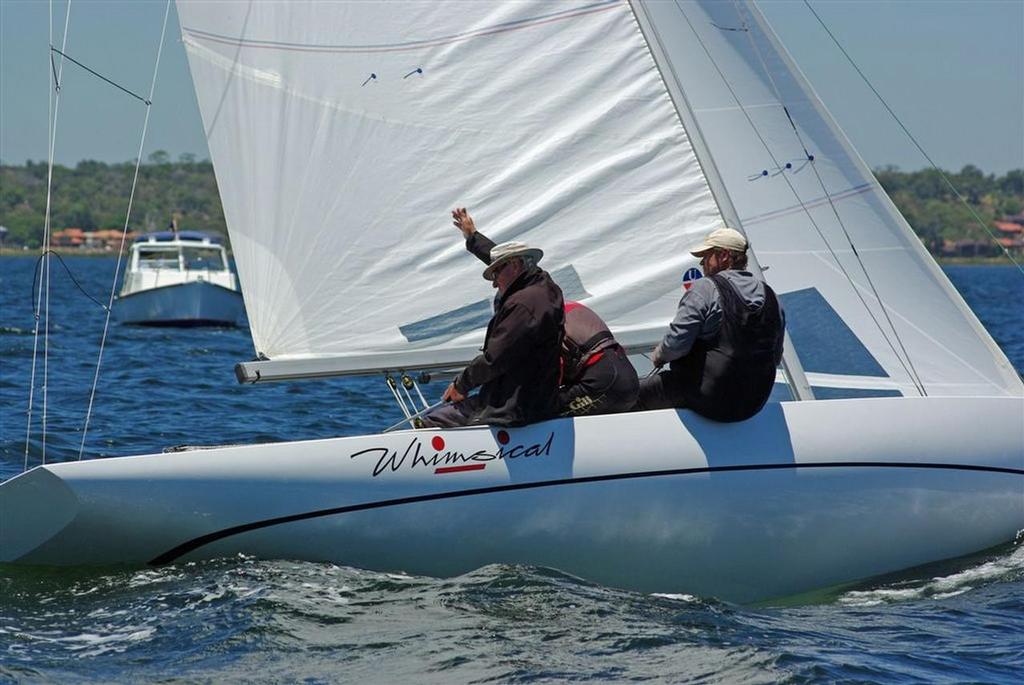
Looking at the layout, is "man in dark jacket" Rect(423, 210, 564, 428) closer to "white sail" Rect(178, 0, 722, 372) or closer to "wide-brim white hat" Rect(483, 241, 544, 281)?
"wide-brim white hat" Rect(483, 241, 544, 281)

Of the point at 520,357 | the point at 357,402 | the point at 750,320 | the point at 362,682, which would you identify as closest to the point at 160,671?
the point at 362,682

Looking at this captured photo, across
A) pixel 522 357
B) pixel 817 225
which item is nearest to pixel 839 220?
pixel 817 225

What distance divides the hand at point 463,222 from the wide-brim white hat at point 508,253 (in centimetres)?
34

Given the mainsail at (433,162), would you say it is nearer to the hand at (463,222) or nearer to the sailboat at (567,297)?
the sailboat at (567,297)

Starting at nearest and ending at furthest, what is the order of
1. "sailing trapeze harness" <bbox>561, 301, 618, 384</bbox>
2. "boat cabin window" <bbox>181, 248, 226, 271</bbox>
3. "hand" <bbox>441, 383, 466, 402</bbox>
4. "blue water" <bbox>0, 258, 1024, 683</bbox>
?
"blue water" <bbox>0, 258, 1024, 683</bbox>
"hand" <bbox>441, 383, 466, 402</bbox>
"sailing trapeze harness" <bbox>561, 301, 618, 384</bbox>
"boat cabin window" <bbox>181, 248, 226, 271</bbox>

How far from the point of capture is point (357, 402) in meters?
13.9

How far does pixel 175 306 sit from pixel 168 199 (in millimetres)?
90254

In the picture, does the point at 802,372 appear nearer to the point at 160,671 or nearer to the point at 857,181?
the point at 857,181

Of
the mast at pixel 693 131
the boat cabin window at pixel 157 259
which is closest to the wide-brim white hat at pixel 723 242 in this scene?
the mast at pixel 693 131

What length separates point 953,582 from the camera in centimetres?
669

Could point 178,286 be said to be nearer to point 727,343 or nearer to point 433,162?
point 433,162

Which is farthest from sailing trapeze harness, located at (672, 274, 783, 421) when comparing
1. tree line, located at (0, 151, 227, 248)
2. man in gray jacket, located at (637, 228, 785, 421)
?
tree line, located at (0, 151, 227, 248)

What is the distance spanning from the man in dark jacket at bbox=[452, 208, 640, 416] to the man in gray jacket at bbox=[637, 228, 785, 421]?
19 cm

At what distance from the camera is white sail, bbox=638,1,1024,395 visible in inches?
291
